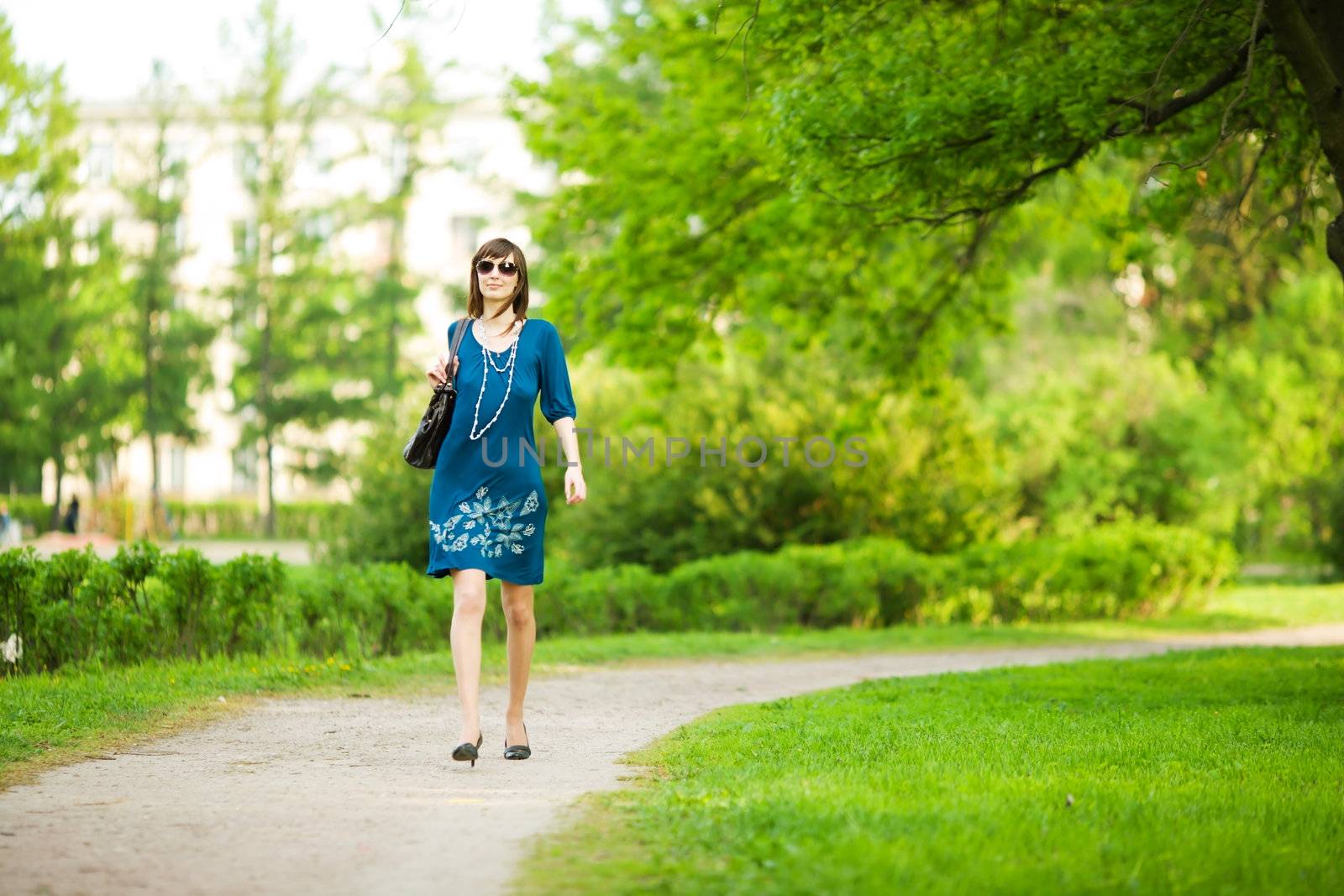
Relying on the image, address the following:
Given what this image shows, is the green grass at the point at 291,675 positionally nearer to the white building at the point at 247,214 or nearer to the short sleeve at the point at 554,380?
the short sleeve at the point at 554,380

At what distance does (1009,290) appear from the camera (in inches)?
612

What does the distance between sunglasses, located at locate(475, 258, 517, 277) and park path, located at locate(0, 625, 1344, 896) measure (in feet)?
7.11

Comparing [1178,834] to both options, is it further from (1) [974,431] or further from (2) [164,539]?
(2) [164,539]

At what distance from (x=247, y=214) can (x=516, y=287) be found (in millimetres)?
38281

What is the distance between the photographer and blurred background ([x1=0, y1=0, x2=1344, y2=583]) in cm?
1005

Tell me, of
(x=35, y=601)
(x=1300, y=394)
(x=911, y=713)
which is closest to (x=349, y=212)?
(x=1300, y=394)

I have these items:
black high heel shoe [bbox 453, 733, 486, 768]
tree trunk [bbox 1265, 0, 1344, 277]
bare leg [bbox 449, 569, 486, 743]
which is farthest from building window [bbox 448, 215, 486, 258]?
black high heel shoe [bbox 453, 733, 486, 768]

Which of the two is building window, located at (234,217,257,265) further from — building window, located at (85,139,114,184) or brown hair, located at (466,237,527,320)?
brown hair, located at (466,237,527,320)

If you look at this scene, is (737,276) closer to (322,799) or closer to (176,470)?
(322,799)

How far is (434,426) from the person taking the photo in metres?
6.07

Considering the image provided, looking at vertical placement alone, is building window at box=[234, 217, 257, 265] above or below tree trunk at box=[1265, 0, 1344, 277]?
above

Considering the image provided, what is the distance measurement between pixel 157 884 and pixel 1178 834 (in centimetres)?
323

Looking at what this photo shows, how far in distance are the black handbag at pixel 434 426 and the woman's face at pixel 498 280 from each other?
0.33 metres

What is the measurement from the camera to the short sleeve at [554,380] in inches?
250
